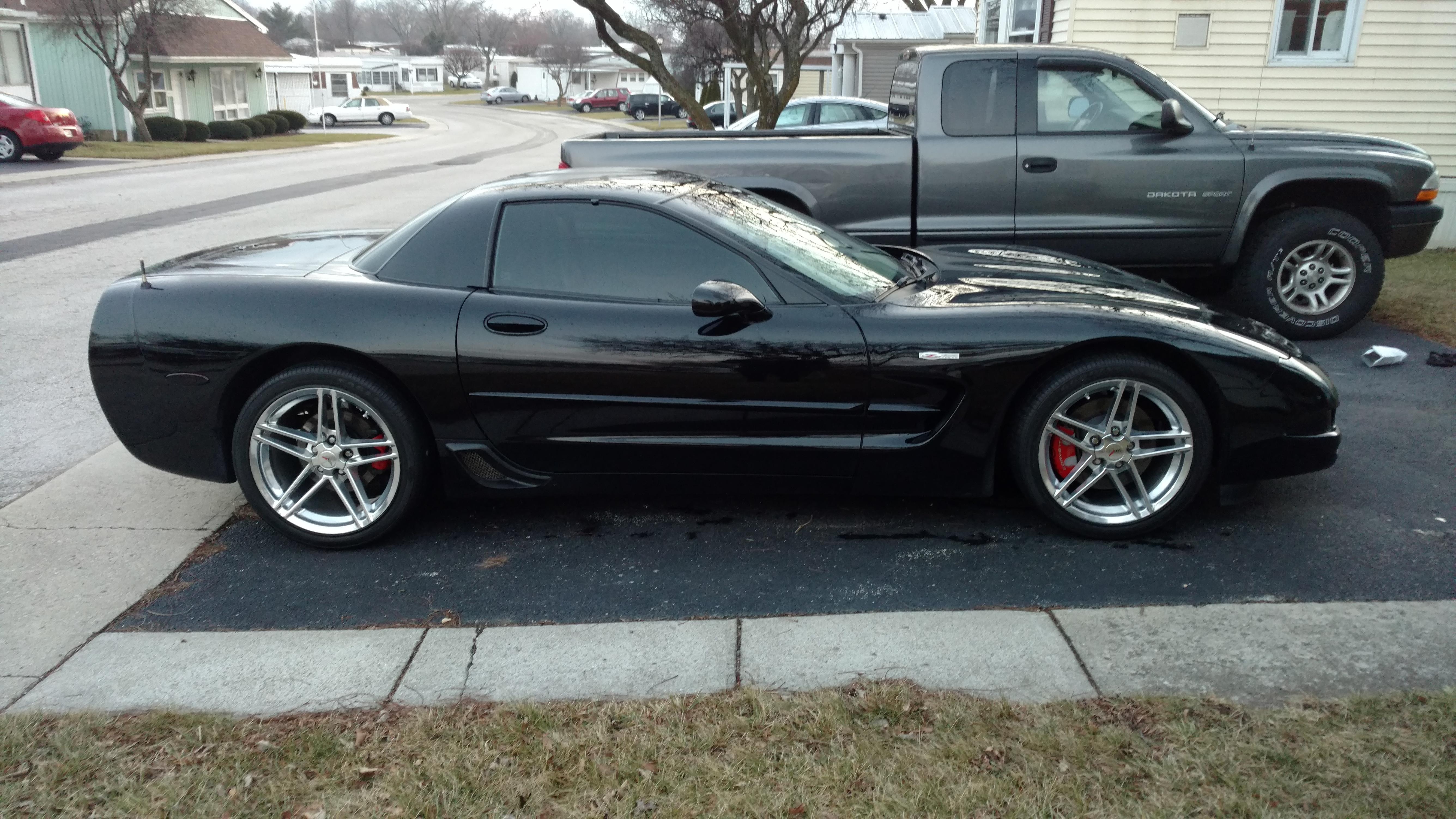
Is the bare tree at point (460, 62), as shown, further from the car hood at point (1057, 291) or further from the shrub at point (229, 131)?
the car hood at point (1057, 291)

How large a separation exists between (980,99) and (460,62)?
116m

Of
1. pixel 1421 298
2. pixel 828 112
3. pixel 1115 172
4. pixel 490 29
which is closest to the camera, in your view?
pixel 1115 172

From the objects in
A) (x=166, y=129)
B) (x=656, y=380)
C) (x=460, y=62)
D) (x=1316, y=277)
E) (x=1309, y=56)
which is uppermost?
(x=460, y=62)

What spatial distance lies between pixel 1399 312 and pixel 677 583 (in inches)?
262

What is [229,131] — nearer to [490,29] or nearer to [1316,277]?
[1316,277]

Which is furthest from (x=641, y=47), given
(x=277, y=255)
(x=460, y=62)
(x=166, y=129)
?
(x=460, y=62)

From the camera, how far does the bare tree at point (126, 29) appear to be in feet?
103

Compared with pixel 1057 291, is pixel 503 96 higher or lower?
higher

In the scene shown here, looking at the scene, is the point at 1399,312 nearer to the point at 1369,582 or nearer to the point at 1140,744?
the point at 1369,582

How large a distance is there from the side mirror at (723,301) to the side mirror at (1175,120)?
13.5 feet

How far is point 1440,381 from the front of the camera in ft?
20.8

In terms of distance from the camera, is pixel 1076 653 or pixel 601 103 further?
pixel 601 103

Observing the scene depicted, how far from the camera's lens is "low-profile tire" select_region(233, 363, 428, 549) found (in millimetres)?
4172

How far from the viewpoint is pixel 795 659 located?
3381mm
